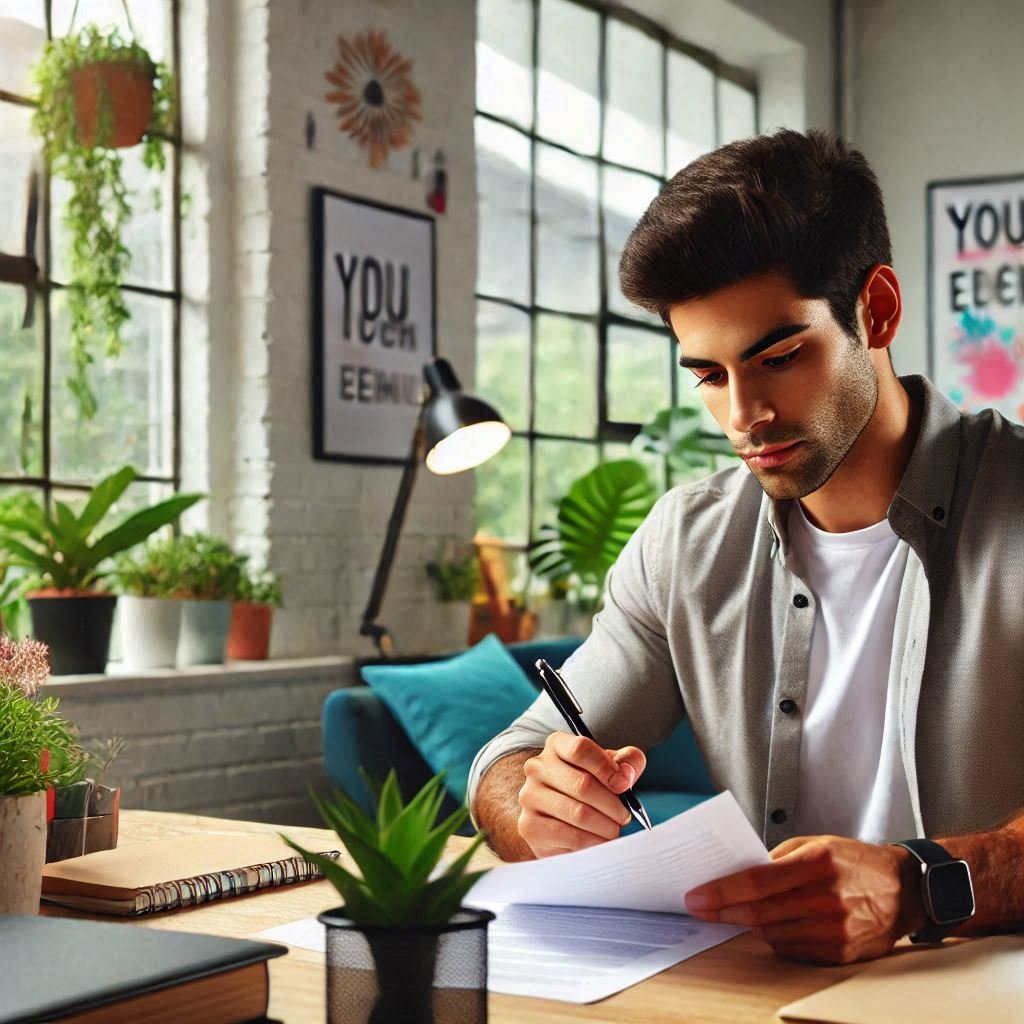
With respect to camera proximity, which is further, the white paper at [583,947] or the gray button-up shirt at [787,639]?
the gray button-up shirt at [787,639]

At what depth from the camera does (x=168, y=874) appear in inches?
52.1

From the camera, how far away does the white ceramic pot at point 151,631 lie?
10.7 ft

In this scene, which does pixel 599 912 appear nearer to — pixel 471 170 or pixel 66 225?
pixel 66 225

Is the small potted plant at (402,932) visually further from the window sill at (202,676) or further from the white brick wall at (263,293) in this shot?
the white brick wall at (263,293)

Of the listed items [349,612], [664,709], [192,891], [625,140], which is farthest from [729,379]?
[625,140]

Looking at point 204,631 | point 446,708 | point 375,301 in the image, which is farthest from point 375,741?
point 375,301

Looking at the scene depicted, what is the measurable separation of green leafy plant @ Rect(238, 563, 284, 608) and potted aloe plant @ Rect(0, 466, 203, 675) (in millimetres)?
378

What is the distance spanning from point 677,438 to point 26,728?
3961mm

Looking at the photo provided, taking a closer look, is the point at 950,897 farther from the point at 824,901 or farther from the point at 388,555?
the point at 388,555

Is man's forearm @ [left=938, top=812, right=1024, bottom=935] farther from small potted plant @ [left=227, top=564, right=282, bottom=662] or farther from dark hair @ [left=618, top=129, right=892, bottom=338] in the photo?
small potted plant @ [left=227, top=564, right=282, bottom=662]

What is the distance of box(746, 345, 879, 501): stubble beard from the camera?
5.24 ft

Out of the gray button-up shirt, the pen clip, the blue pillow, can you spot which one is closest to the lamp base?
the blue pillow

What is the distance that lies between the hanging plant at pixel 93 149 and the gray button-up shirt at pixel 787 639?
186 cm

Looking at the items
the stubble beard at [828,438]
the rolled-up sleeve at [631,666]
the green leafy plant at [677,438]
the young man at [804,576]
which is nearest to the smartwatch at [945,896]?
the young man at [804,576]
